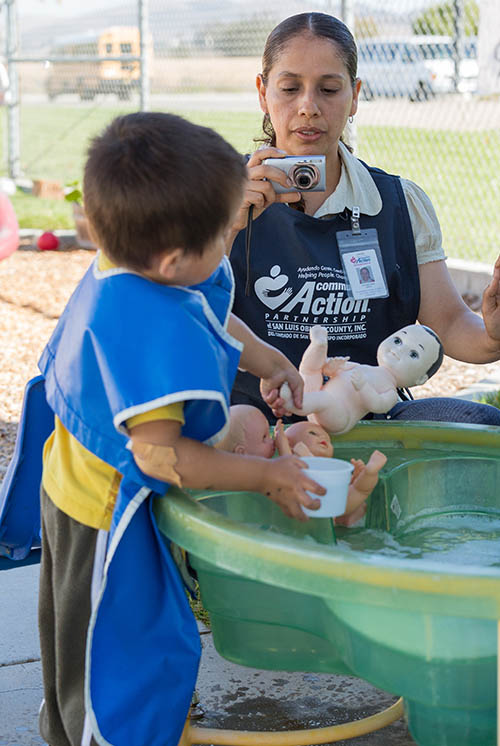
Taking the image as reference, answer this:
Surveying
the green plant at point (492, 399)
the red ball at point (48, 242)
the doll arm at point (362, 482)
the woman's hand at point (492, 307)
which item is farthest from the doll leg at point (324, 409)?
the red ball at point (48, 242)

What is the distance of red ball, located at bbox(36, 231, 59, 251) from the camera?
8.09 m

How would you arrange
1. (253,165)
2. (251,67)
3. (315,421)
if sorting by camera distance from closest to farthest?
(315,421), (253,165), (251,67)

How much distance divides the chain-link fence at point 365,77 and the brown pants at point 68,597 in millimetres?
5206

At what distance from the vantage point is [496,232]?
8.18 m

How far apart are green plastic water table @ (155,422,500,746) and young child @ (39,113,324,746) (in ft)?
0.29

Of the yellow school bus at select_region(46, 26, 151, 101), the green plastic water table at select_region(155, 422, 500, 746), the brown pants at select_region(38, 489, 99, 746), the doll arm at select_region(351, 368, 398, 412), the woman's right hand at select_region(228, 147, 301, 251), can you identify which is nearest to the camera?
the green plastic water table at select_region(155, 422, 500, 746)

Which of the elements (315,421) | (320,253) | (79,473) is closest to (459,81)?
(320,253)

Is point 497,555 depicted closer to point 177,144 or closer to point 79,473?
point 79,473

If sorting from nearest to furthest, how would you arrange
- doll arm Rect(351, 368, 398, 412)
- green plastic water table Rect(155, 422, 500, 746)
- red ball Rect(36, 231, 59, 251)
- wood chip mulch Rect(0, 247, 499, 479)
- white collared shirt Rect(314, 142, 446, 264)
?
green plastic water table Rect(155, 422, 500, 746)
doll arm Rect(351, 368, 398, 412)
white collared shirt Rect(314, 142, 446, 264)
wood chip mulch Rect(0, 247, 499, 479)
red ball Rect(36, 231, 59, 251)

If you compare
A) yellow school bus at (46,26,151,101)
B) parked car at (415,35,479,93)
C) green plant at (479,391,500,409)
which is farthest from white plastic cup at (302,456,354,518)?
yellow school bus at (46,26,151,101)

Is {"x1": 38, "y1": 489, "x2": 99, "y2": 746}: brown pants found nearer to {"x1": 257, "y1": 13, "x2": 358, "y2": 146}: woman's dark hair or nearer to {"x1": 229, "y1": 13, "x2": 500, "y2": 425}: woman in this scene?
{"x1": 229, "y1": 13, "x2": 500, "y2": 425}: woman

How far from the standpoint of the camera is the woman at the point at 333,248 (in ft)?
7.81

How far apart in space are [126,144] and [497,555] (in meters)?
1.00

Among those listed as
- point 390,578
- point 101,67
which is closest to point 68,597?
point 390,578
